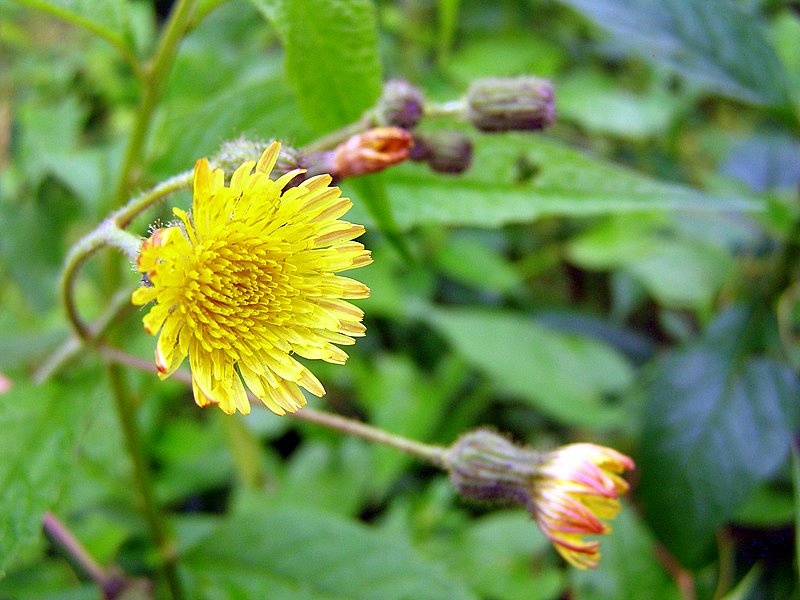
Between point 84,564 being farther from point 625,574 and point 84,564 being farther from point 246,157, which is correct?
point 625,574

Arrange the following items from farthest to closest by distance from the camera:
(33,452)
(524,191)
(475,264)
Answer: (475,264) → (524,191) → (33,452)

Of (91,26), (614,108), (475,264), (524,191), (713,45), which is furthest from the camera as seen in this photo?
(614,108)

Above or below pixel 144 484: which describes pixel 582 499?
above

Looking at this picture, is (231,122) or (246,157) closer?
(246,157)

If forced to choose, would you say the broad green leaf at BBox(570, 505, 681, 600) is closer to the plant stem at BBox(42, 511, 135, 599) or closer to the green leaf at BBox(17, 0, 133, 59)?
the plant stem at BBox(42, 511, 135, 599)

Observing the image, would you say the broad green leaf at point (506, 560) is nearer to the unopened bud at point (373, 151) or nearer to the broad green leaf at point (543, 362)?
the broad green leaf at point (543, 362)

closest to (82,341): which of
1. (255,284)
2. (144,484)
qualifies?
(144,484)

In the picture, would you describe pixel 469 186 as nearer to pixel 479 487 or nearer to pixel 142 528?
pixel 479 487

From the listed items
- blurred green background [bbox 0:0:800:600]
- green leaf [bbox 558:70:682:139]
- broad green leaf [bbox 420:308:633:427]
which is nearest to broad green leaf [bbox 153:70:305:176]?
blurred green background [bbox 0:0:800:600]
